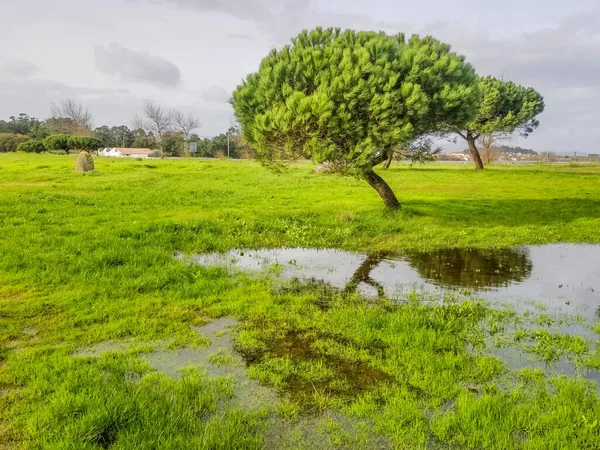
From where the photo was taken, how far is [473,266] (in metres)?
10.6

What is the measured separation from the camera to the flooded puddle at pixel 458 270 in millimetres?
8484

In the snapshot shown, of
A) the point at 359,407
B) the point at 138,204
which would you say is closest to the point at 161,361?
the point at 359,407

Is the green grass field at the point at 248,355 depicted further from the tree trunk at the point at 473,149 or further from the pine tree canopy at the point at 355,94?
the tree trunk at the point at 473,149

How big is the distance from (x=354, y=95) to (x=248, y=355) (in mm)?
9228

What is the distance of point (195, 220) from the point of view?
47.1ft

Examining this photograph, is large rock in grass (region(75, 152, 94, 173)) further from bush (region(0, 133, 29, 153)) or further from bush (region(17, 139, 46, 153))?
bush (region(0, 133, 29, 153))

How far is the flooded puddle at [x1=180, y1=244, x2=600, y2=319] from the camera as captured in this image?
8484mm

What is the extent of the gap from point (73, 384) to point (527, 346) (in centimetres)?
594

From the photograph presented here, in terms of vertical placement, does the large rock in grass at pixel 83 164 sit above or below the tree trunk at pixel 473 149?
below

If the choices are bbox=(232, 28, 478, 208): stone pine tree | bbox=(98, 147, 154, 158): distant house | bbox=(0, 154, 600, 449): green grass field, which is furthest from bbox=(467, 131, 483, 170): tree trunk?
bbox=(98, 147, 154, 158): distant house

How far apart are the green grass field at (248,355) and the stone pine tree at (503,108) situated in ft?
101

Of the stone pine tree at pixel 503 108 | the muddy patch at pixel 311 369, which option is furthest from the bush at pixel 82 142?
the muddy patch at pixel 311 369

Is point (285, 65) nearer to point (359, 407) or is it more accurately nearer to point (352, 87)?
point (352, 87)

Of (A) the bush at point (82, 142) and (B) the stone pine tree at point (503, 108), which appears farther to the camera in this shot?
(A) the bush at point (82, 142)
